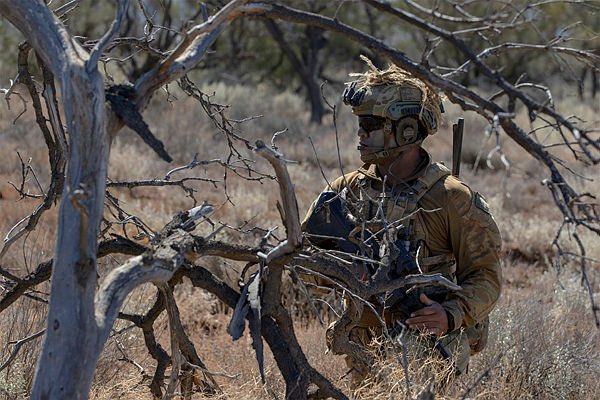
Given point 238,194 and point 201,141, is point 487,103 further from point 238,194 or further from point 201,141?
point 201,141

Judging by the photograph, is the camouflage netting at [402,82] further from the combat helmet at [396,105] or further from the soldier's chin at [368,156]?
the soldier's chin at [368,156]

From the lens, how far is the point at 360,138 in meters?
4.55

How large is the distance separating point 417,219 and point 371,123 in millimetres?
516

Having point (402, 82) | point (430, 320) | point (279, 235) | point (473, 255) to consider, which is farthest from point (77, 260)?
point (279, 235)

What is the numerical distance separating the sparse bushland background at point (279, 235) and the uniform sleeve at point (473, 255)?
0.22m

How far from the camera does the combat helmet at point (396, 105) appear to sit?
443 centimetres

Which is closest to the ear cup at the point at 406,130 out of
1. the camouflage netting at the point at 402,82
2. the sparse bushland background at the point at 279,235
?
the camouflage netting at the point at 402,82

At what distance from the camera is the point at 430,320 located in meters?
4.08

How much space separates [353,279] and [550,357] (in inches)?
89.5

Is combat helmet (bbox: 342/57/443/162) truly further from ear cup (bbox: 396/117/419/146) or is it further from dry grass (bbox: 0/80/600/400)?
dry grass (bbox: 0/80/600/400)

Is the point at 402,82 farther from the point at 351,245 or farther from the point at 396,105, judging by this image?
the point at 351,245

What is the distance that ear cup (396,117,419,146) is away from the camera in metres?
4.43

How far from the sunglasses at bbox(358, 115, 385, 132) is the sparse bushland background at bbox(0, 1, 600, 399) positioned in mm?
151

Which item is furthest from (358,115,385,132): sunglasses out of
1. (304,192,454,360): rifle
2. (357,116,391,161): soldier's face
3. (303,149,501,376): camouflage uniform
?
(304,192,454,360): rifle
